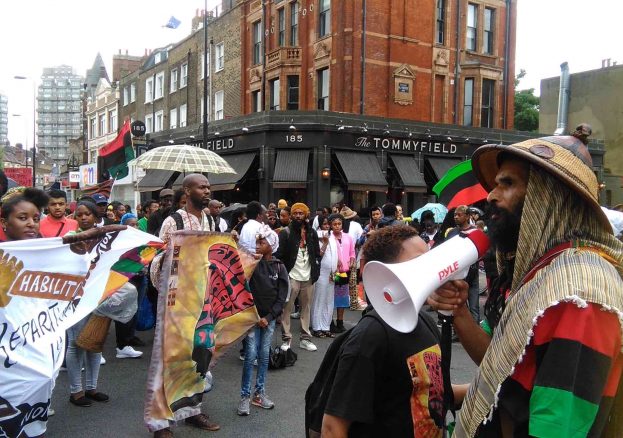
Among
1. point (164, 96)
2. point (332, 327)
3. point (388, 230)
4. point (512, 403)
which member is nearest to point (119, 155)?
point (332, 327)

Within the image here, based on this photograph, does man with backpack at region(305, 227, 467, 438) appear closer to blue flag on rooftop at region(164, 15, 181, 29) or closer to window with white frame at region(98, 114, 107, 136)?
blue flag on rooftop at region(164, 15, 181, 29)

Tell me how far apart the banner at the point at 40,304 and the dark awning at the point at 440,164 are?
1962 centimetres

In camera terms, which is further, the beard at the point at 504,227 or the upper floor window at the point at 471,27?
the upper floor window at the point at 471,27

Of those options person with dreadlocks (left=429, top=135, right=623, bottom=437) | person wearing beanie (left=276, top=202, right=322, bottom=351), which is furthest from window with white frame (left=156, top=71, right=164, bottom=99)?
person with dreadlocks (left=429, top=135, right=623, bottom=437)

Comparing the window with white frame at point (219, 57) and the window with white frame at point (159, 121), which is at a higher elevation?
the window with white frame at point (219, 57)

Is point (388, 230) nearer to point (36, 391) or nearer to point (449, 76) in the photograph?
point (36, 391)

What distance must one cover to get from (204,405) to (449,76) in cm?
2201

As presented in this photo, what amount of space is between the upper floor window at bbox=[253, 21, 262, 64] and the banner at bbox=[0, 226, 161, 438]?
2333 cm

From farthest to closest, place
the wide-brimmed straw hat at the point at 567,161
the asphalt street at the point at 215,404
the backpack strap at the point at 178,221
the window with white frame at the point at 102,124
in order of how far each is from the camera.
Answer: the window with white frame at the point at 102,124
the backpack strap at the point at 178,221
the asphalt street at the point at 215,404
the wide-brimmed straw hat at the point at 567,161

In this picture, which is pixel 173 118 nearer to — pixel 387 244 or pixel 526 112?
pixel 526 112

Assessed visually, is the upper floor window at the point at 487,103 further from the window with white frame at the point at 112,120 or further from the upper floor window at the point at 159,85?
the window with white frame at the point at 112,120

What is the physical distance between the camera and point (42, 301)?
336 centimetres

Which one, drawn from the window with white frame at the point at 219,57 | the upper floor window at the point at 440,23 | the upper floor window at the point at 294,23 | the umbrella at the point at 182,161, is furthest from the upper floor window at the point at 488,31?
the umbrella at the point at 182,161

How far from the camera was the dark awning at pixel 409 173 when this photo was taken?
2119 cm
